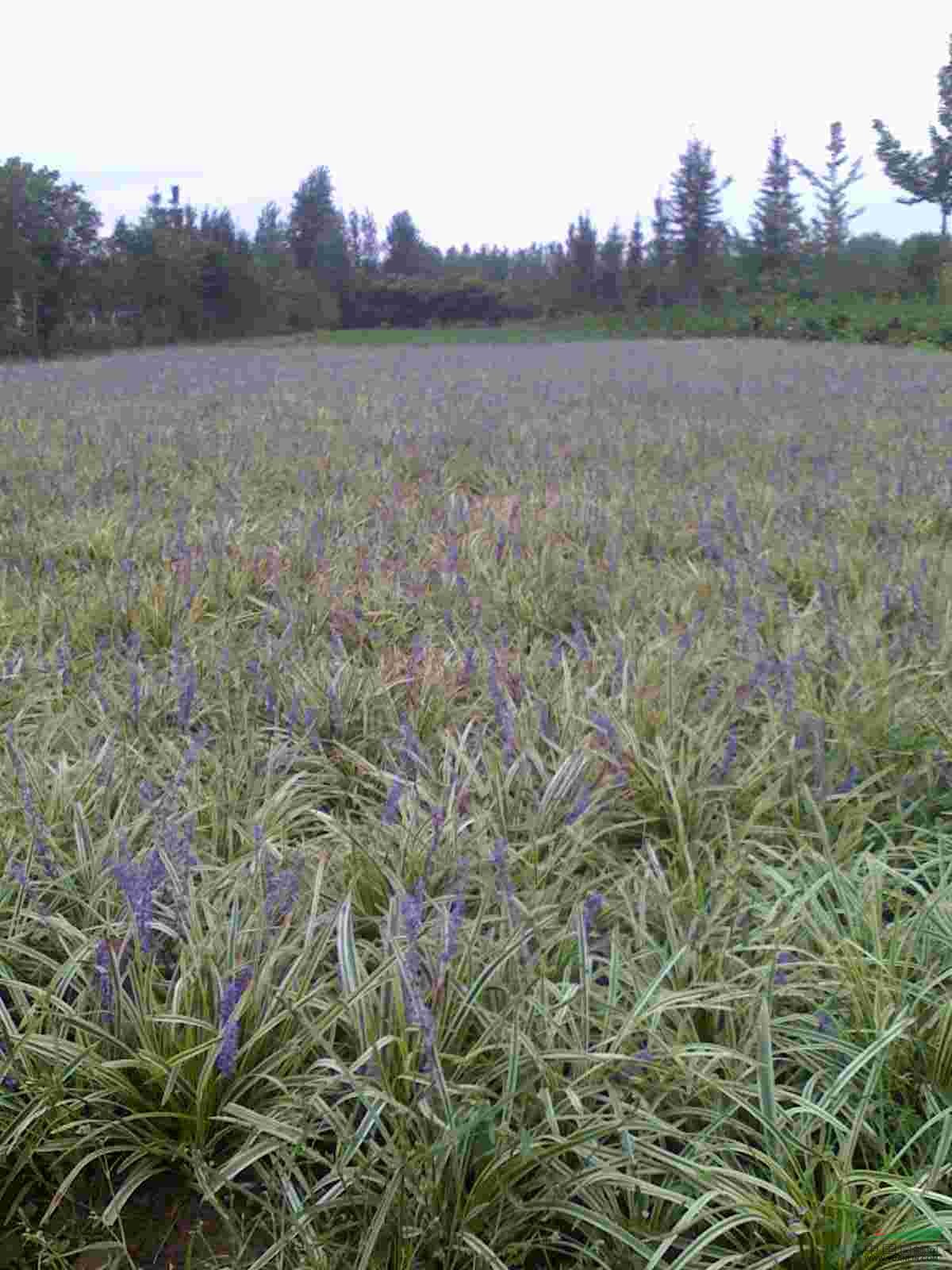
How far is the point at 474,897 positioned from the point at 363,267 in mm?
75731

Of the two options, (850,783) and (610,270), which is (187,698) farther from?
(610,270)

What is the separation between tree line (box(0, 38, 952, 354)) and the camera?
4712 centimetres

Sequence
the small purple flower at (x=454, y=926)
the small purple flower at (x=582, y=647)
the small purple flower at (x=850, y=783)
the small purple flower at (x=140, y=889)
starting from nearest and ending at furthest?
the small purple flower at (x=454, y=926)
the small purple flower at (x=140, y=889)
the small purple flower at (x=850, y=783)
the small purple flower at (x=582, y=647)

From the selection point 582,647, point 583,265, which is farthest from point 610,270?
point 582,647

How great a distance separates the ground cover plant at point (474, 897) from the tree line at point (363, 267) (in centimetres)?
4599

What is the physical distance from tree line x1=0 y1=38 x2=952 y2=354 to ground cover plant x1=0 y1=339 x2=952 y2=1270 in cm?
4599

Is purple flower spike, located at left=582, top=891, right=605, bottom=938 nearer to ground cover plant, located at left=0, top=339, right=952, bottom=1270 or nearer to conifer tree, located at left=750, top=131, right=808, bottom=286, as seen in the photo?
ground cover plant, located at left=0, top=339, right=952, bottom=1270

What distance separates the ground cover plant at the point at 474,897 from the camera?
58.0 inches

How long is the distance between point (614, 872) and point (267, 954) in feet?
3.02

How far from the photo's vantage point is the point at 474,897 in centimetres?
222

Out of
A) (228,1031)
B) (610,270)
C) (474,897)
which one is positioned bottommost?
(474,897)

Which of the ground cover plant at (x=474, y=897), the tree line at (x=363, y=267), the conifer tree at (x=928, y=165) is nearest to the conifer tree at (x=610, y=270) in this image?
the tree line at (x=363, y=267)

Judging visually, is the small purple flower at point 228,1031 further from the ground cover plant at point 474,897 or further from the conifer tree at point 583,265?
the conifer tree at point 583,265

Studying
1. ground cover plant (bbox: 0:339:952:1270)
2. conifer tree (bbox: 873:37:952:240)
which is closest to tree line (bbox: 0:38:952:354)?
conifer tree (bbox: 873:37:952:240)
